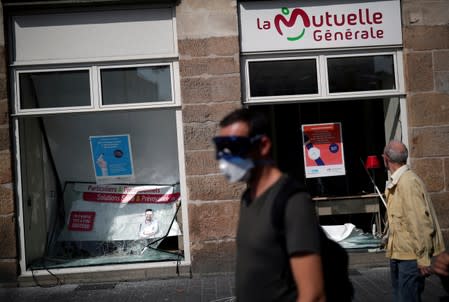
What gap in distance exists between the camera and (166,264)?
7543 mm

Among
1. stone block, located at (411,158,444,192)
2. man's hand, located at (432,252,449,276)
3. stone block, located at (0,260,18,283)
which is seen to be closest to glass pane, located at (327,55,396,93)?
stone block, located at (411,158,444,192)

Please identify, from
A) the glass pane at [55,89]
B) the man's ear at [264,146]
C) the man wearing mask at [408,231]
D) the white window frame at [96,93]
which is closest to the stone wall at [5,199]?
the white window frame at [96,93]

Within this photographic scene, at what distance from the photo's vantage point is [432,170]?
24.8 feet

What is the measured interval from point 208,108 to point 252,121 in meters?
4.99

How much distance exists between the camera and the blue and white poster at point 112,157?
8.10m

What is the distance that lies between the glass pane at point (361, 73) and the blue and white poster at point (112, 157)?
3.33 meters

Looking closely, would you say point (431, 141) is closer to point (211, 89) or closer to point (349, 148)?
point (349, 148)

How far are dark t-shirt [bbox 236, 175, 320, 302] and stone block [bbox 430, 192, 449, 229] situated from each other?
5894mm

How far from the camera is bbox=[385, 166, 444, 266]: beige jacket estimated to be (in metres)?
4.11

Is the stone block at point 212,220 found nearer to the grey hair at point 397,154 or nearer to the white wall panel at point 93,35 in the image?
the white wall panel at point 93,35

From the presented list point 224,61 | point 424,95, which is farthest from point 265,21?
point 424,95

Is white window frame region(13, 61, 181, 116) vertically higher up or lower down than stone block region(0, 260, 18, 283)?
higher up

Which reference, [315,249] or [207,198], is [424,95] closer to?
[207,198]

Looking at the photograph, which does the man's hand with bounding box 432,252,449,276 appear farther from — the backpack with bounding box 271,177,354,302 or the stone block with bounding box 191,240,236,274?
the stone block with bounding box 191,240,236,274
